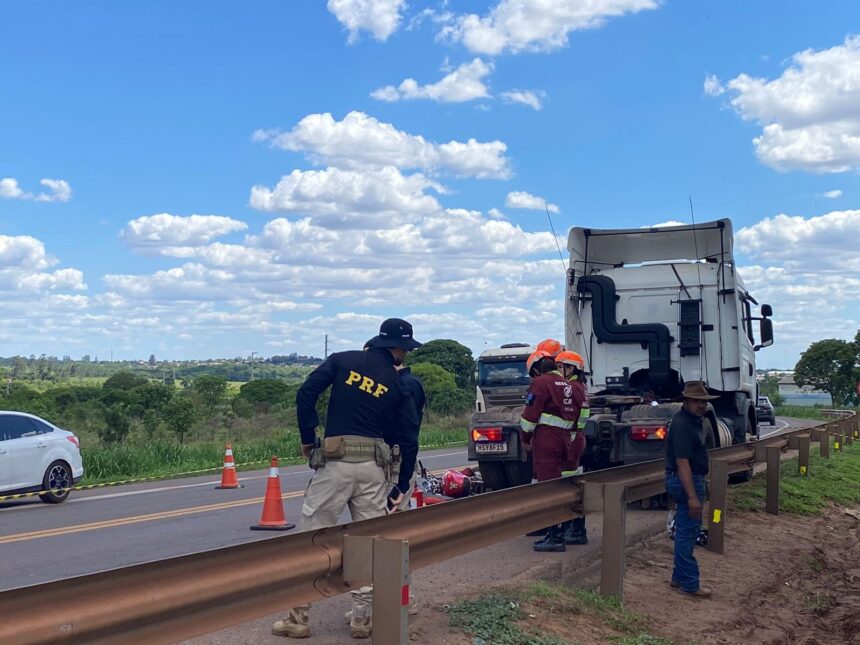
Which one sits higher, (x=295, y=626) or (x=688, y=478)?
(x=688, y=478)

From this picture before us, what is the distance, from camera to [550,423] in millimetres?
9164

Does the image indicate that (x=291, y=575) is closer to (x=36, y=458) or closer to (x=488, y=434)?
(x=488, y=434)

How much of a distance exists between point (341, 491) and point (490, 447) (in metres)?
5.74

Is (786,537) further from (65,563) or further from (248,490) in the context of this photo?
(248,490)

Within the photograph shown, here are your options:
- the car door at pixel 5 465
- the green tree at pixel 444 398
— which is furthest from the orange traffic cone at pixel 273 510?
the green tree at pixel 444 398

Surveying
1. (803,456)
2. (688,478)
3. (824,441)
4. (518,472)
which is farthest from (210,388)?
(688,478)

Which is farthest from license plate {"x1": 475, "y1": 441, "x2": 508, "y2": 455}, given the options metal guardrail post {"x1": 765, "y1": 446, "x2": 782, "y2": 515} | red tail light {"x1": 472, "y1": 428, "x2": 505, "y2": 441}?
metal guardrail post {"x1": 765, "y1": 446, "x2": 782, "y2": 515}

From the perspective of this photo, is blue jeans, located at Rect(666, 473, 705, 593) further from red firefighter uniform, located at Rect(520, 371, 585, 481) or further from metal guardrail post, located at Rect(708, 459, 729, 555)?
metal guardrail post, located at Rect(708, 459, 729, 555)

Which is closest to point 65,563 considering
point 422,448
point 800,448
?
point 800,448

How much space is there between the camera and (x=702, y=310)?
13.7 meters

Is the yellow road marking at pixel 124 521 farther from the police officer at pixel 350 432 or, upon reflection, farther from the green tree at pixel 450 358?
the green tree at pixel 450 358

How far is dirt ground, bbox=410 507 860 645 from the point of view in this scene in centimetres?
639

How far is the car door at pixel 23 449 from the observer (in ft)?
47.5

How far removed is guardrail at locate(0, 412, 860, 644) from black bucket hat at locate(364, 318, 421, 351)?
3.71ft
